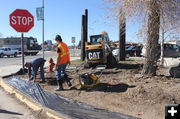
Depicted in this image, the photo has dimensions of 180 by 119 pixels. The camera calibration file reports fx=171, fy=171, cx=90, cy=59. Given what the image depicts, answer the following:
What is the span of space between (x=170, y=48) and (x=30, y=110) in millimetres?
19097

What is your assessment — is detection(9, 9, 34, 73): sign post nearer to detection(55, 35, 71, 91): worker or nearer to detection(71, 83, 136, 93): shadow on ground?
detection(55, 35, 71, 91): worker

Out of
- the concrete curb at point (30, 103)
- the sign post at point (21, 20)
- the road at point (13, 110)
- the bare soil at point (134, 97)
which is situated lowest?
the road at point (13, 110)

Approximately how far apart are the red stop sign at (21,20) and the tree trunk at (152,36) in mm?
5935

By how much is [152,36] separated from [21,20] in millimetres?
6304

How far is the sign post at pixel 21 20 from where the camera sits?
834 cm

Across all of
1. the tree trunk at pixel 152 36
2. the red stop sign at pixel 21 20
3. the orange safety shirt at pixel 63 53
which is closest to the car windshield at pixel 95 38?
the red stop sign at pixel 21 20

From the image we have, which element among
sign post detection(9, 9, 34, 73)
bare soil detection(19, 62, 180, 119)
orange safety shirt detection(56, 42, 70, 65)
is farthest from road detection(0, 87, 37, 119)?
sign post detection(9, 9, 34, 73)

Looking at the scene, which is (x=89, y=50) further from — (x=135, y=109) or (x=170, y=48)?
(x=170, y=48)

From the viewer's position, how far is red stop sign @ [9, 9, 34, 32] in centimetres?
834

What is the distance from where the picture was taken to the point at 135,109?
4020mm

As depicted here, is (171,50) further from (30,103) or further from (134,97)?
(30,103)

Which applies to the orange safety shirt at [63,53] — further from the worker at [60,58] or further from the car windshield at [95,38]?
the car windshield at [95,38]

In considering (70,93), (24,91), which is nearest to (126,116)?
(70,93)

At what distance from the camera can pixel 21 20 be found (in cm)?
860
